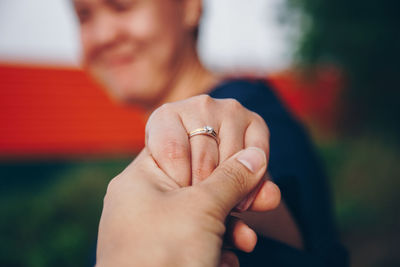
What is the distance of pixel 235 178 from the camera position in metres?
0.75

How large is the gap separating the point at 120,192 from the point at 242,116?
0.40 metres

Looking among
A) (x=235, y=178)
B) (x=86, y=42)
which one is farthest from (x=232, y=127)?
(x=86, y=42)

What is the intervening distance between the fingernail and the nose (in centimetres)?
137

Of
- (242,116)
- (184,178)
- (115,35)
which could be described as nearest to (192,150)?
(184,178)

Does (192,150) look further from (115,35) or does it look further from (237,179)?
(115,35)

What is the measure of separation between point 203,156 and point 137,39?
48.8 inches

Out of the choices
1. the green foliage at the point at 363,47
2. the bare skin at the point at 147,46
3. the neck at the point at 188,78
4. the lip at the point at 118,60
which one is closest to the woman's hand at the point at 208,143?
the bare skin at the point at 147,46

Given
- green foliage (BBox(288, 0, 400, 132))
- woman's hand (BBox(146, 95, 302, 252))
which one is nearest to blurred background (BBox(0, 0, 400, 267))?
green foliage (BBox(288, 0, 400, 132))

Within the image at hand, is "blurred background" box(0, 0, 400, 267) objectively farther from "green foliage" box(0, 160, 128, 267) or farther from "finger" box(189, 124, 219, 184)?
"finger" box(189, 124, 219, 184)

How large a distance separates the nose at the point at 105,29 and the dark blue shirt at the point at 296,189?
0.95m

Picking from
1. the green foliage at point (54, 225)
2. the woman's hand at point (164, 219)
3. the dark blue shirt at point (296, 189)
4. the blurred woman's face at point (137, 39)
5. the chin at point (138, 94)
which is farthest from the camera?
the green foliage at point (54, 225)

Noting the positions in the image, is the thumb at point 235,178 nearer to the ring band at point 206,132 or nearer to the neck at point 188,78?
the ring band at point 206,132

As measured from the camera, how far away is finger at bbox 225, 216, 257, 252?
2.60 feet

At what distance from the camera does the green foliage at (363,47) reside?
6875 millimetres
